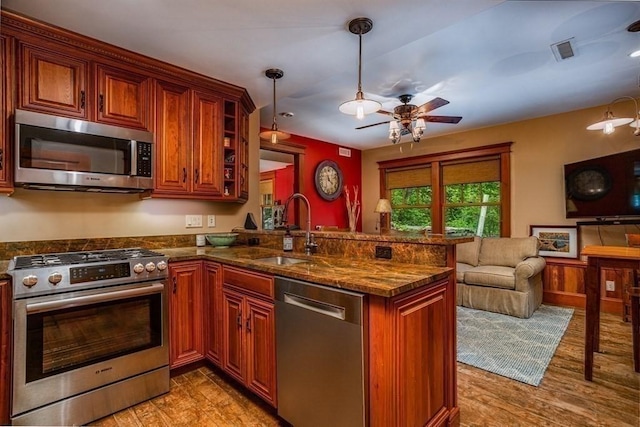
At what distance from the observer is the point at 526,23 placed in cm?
221

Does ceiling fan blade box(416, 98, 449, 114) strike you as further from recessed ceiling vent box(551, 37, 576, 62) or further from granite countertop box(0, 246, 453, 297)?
granite countertop box(0, 246, 453, 297)

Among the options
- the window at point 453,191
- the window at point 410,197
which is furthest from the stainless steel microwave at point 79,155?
the window at point 410,197

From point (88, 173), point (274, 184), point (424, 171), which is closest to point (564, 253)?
point (424, 171)

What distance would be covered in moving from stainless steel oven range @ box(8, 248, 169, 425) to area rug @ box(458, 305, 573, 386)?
2.41 meters

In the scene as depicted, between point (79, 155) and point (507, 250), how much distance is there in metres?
4.78

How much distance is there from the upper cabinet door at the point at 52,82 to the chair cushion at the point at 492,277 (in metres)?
4.30

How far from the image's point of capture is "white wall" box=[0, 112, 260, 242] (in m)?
2.26

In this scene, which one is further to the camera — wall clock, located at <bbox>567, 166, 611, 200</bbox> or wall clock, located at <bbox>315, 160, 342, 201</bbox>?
wall clock, located at <bbox>315, 160, 342, 201</bbox>

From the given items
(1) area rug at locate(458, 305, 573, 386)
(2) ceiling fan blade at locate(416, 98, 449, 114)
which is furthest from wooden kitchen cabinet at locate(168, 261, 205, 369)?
(2) ceiling fan blade at locate(416, 98, 449, 114)

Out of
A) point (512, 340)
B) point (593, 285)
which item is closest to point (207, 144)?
point (593, 285)

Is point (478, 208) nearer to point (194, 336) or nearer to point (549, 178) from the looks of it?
point (549, 178)

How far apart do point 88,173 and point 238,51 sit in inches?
55.2

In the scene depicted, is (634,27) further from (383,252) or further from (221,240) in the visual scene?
(221,240)

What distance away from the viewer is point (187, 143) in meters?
2.77
